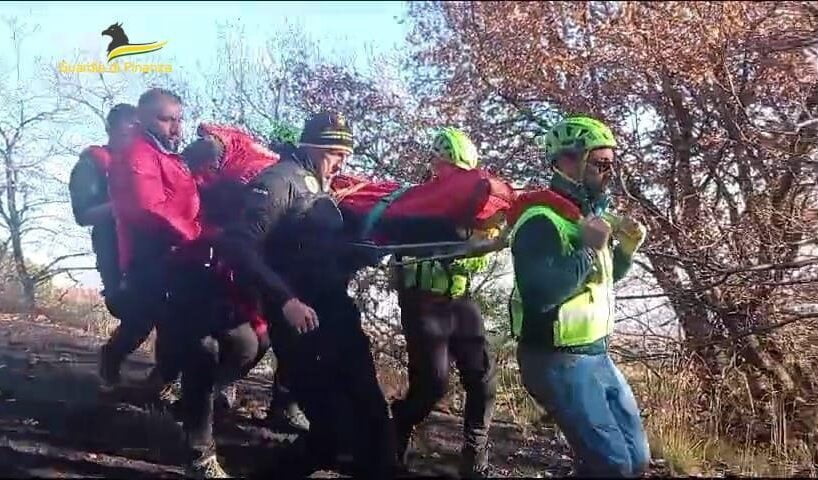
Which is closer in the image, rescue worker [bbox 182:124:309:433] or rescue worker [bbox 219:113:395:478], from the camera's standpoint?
rescue worker [bbox 219:113:395:478]

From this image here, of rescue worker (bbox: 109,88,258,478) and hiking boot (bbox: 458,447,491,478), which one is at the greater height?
rescue worker (bbox: 109,88,258,478)

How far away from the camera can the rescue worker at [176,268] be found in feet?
10.4

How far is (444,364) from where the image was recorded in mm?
3135

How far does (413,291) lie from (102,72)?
156 cm

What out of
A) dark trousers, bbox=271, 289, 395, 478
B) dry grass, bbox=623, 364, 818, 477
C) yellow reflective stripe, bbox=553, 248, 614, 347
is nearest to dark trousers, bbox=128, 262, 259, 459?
dark trousers, bbox=271, 289, 395, 478

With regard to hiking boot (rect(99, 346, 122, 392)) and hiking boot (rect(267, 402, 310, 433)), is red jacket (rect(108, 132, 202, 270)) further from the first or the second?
hiking boot (rect(267, 402, 310, 433))

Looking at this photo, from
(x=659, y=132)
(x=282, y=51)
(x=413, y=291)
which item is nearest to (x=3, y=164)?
(x=282, y=51)

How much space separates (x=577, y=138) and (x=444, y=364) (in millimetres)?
966

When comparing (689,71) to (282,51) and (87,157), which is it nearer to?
(282,51)

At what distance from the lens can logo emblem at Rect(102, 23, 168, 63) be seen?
3.56 meters

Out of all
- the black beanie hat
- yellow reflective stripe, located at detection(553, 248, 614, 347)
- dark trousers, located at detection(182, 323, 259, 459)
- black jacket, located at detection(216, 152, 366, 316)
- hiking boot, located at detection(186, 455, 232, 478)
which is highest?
the black beanie hat

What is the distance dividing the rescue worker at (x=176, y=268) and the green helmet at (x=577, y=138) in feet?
4.27

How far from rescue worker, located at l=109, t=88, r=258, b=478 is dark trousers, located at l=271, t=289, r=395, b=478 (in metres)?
0.28

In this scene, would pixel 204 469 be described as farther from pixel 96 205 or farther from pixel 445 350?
pixel 96 205
